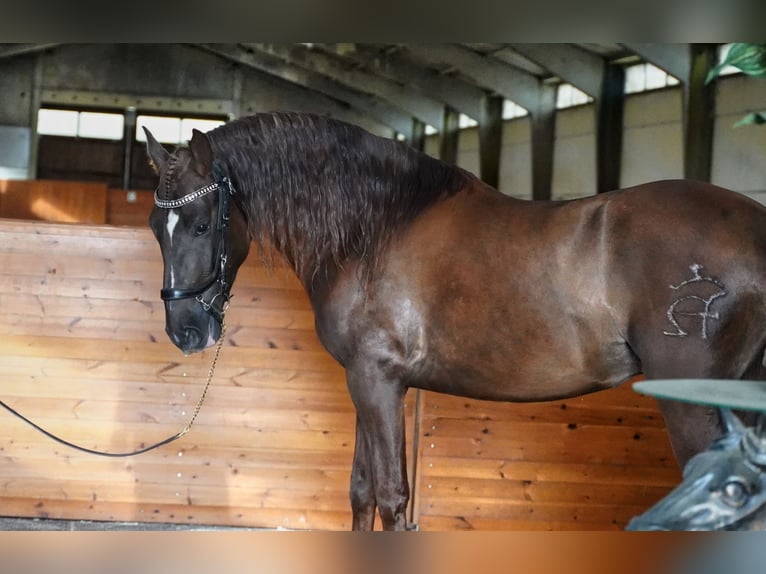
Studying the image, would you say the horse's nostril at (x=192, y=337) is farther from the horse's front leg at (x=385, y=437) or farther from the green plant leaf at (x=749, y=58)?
the green plant leaf at (x=749, y=58)

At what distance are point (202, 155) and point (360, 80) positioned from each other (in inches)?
451

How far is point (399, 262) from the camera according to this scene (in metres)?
2.64

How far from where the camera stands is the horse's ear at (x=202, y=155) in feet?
8.43

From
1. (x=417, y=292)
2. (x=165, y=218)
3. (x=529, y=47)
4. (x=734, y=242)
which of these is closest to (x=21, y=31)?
(x=165, y=218)

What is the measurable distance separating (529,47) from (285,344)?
6643 mm

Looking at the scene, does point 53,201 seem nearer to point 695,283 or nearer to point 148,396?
point 148,396

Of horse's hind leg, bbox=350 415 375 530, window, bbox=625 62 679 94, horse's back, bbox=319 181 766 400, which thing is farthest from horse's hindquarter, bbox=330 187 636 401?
window, bbox=625 62 679 94

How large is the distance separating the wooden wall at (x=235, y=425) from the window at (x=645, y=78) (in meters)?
6.30

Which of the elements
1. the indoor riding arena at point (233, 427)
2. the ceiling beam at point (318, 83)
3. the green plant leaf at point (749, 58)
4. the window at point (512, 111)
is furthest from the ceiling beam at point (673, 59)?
the ceiling beam at point (318, 83)

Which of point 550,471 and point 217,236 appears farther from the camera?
point 550,471

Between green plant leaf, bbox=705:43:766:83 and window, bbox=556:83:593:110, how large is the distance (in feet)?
32.5

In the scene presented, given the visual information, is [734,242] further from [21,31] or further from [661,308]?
[21,31]

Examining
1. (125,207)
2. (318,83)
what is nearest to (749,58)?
(125,207)

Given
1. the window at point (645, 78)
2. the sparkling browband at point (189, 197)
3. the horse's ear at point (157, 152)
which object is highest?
the window at point (645, 78)
